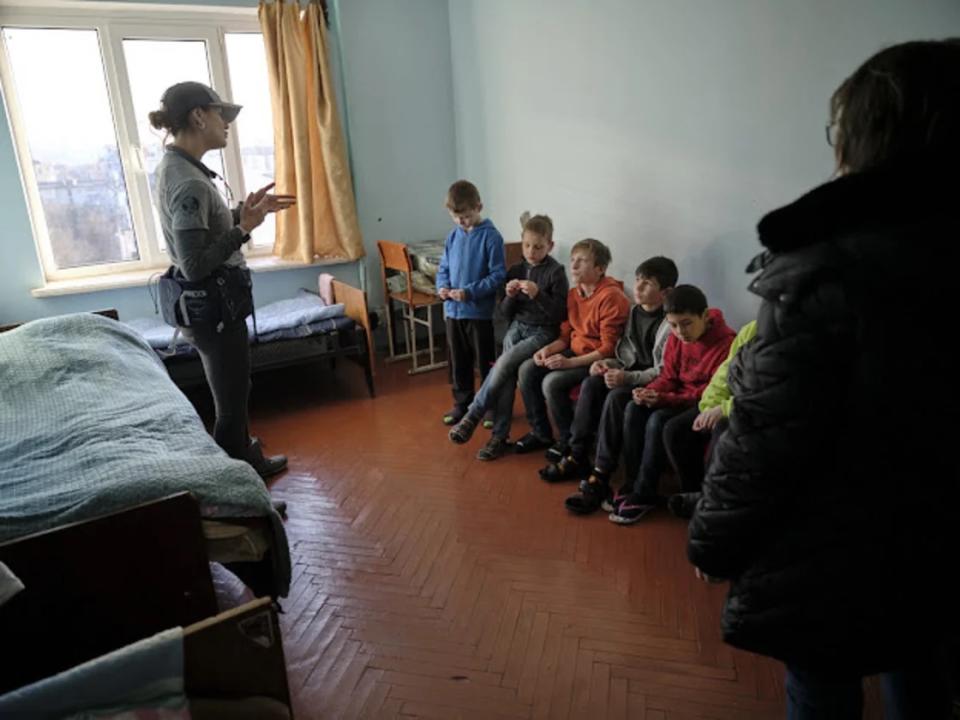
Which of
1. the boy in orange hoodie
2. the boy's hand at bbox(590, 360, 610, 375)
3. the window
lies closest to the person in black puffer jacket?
the boy's hand at bbox(590, 360, 610, 375)

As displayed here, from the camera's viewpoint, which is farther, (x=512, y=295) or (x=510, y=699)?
(x=512, y=295)

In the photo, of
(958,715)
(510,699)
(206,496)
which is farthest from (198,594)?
(958,715)

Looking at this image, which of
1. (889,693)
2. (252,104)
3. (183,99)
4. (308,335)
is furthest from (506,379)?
(252,104)

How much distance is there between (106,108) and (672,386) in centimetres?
367

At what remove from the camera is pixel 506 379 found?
10.0ft

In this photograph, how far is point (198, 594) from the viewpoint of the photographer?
4.73 feet

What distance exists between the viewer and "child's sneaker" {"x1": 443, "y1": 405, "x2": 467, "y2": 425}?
3.42m

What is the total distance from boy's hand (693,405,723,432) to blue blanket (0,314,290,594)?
1.34 metres

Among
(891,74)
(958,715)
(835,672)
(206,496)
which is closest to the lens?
(891,74)

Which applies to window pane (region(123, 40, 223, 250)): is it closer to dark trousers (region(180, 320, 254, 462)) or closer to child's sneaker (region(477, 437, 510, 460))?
dark trousers (region(180, 320, 254, 462))

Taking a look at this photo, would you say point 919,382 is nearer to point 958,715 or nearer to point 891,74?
point 891,74

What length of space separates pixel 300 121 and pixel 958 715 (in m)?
4.16

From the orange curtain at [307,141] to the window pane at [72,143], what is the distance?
0.96 m

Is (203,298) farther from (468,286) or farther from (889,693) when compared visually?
(889,693)
